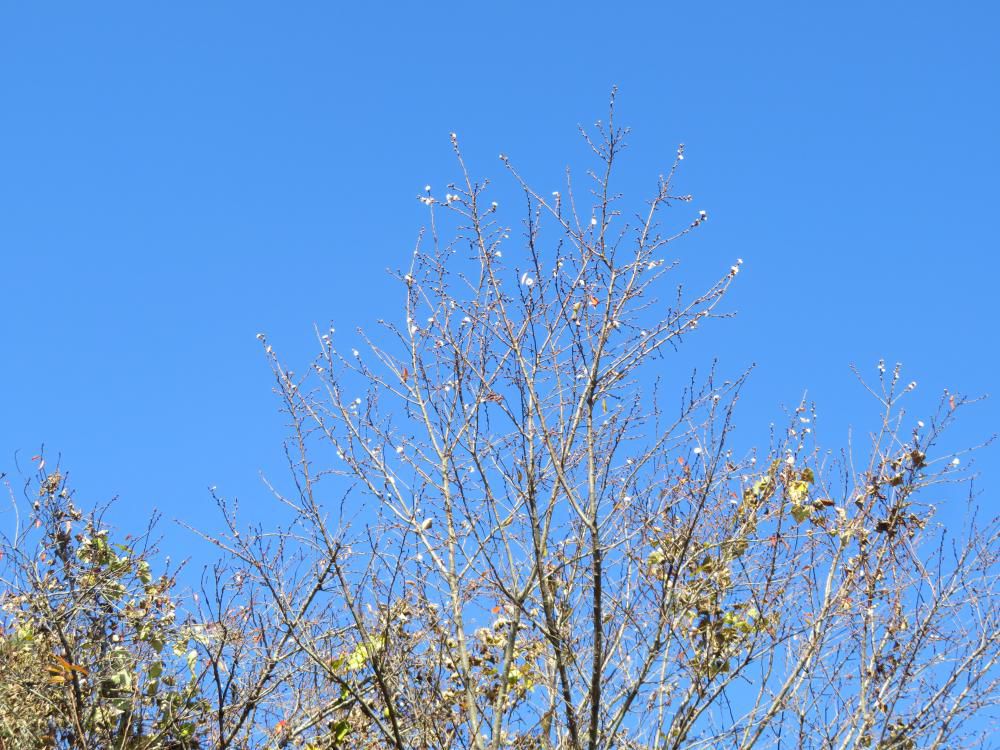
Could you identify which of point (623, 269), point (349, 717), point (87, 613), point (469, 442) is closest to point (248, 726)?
point (349, 717)

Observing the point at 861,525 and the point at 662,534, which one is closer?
the point at 662,534

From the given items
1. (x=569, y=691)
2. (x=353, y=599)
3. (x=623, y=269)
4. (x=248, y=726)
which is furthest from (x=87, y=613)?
(x=623, y=269)

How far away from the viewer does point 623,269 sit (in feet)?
21.4

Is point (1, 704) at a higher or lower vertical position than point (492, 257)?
lower

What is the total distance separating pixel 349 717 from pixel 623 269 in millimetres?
3921

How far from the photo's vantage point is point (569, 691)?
5953 millimetres

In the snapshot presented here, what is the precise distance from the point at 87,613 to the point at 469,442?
373cm

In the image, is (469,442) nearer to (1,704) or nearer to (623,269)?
(623,269)

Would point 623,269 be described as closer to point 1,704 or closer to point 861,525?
point 861,525

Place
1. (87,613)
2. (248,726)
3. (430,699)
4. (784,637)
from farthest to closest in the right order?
(87,613)
(248,726)
(430,699)
(784,637)

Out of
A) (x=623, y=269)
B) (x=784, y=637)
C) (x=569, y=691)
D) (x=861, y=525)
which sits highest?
(x=623, y=269)

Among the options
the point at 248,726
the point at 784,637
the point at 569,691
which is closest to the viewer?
the point at 569,691

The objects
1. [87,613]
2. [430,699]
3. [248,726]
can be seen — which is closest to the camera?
[430,699]

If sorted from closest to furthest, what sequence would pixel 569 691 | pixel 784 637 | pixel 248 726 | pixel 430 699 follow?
1. pixel 569 691
2. pixel 784 637
3. pixel 430 699
4. pixel 248 726
